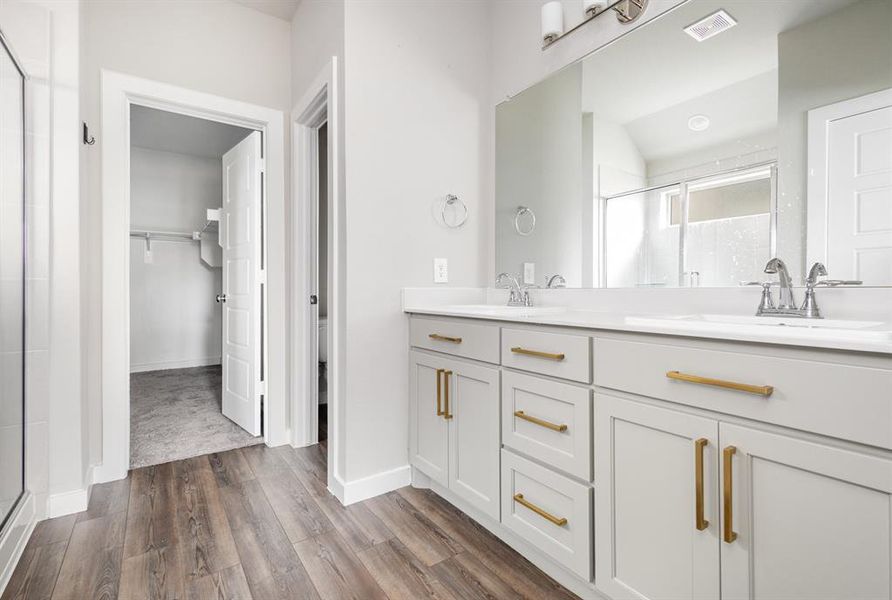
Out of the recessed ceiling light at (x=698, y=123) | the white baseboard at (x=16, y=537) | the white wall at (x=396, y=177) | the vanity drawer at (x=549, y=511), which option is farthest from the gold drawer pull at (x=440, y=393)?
the white baseboard at (x=16, y=537)

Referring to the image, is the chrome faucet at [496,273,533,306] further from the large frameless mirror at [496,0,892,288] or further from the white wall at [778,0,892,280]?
the white wall at [778,0,892,280]

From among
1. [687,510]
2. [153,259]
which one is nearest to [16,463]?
[687,510]

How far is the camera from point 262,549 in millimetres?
1624

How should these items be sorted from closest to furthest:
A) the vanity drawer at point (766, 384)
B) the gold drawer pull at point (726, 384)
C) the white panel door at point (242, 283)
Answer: the vanity drawer at point (766, 384)
the gold drawer pull at point (726, 384)
the white panel door at point (242, 283)

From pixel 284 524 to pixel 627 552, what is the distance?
1313 mm

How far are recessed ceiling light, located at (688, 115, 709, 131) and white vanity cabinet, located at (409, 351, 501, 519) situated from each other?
3.67 feet

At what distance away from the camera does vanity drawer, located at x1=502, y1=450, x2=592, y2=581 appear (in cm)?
129

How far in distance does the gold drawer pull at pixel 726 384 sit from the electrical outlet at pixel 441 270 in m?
1.30

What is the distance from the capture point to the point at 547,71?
82.1 inches

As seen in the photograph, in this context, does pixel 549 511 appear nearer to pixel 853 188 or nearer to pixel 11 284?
pixel 853 188

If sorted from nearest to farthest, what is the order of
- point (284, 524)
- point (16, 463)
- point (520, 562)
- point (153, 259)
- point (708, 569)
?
1. point (708, 569)
2. point (520, 562)
3. point (16, 463)
4. point (284, 524)
5. point (153, 259)

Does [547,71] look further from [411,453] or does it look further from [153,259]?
[153,259]

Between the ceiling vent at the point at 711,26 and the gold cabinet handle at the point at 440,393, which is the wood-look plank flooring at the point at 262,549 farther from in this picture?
the ceiling vent at the point at 711,26

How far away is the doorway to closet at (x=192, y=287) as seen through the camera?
272cm
